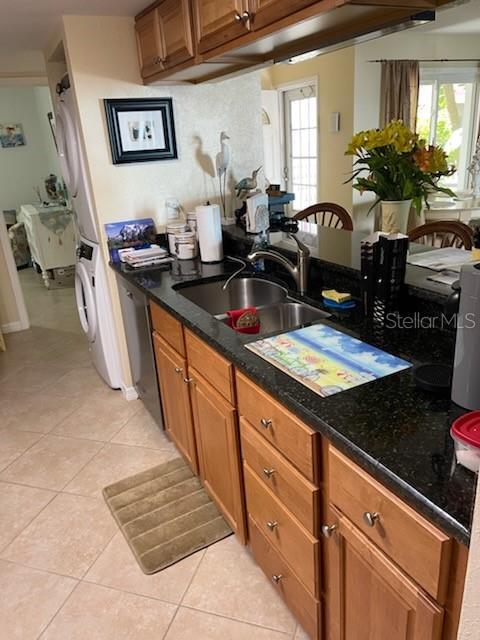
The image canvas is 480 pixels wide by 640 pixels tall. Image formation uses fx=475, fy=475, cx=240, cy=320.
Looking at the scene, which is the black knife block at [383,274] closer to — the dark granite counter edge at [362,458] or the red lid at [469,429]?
the dark granite counter edge at [362,458]

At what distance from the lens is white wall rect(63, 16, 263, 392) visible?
8.14 feet

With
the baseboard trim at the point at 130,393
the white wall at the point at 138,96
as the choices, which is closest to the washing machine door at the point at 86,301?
the white wall at the point at 138,96

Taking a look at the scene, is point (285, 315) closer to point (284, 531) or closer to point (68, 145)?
point (284, 531)

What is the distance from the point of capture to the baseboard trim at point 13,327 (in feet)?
14.6

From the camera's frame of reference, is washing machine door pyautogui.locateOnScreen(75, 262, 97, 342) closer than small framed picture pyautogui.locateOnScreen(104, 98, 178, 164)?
No

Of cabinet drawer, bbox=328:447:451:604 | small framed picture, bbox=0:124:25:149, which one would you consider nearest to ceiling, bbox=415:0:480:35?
cabinet drawer, bbox=328:447:451:604

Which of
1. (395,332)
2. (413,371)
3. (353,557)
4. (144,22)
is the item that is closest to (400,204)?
(395,332)

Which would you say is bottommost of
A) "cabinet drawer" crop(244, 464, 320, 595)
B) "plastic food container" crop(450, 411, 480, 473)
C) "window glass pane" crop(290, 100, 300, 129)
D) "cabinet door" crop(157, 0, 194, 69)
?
"cabinet drawer" crop(244, 464, 320, 595)

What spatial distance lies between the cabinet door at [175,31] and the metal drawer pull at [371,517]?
190 cm

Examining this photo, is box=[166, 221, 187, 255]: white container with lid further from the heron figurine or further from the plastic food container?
the plastic food container

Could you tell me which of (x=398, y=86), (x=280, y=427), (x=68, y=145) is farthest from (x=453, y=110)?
(x=280, y=427)

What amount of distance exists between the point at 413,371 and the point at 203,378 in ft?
2.67

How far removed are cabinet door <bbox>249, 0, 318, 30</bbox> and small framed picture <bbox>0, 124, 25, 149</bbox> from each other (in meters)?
6.69

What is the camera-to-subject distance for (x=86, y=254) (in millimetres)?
2957
